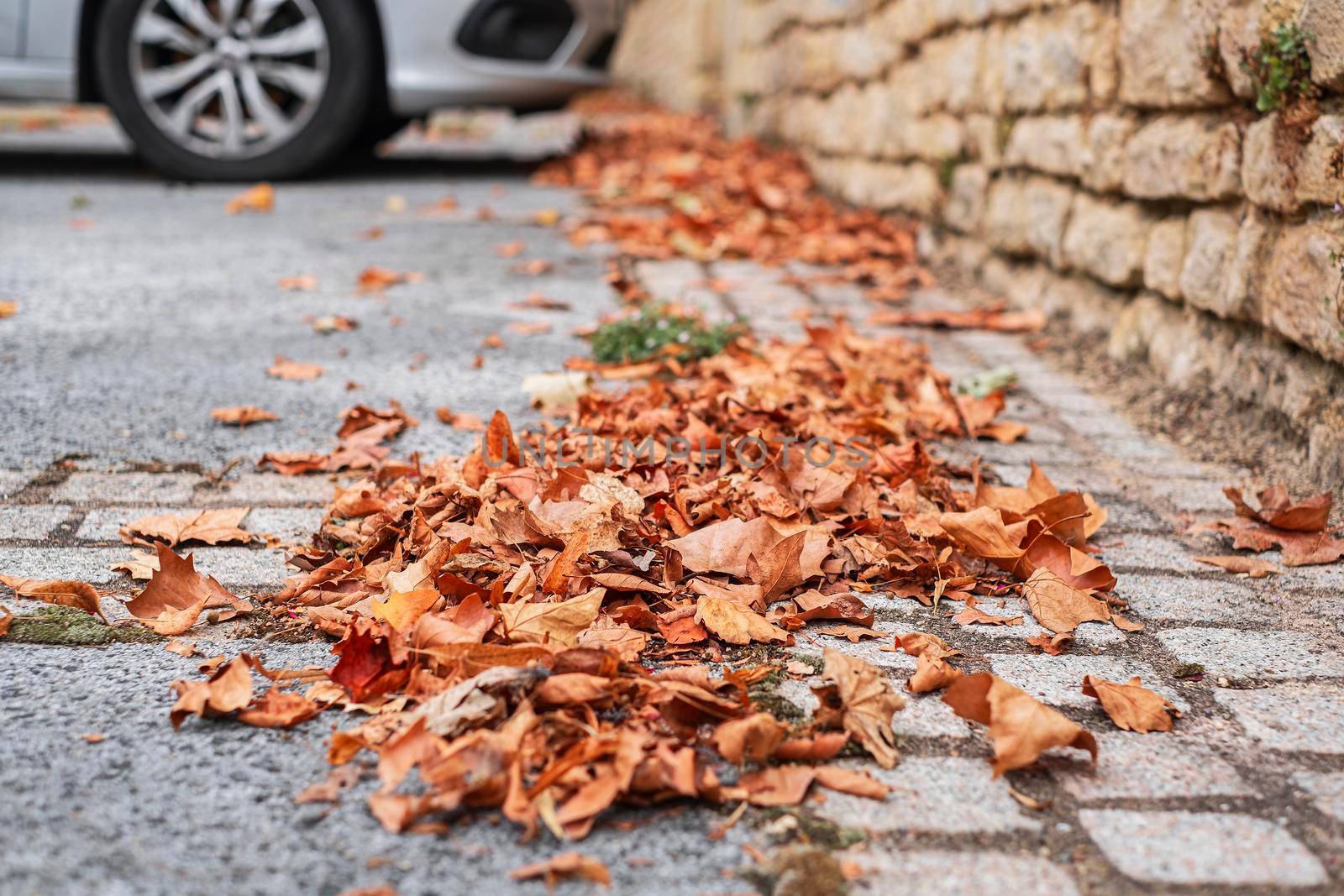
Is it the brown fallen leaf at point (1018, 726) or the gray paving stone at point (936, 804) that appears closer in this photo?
the gray paving stone at point (936, 804)

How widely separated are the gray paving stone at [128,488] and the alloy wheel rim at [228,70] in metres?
3.40

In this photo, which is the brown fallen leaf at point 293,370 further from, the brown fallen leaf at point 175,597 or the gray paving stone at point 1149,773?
the gray paving stone at point 1149,773

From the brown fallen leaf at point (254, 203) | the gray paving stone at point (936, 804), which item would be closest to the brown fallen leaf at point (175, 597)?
the gray paving stone at point (936, 804)

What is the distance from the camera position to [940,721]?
5.28ft

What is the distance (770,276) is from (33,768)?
3.25 metres

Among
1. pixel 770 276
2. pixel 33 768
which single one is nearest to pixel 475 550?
pixel 33 768

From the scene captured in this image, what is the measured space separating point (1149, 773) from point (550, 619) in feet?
2.60

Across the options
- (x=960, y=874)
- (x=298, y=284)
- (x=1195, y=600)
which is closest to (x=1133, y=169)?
(x=1195, y=600)

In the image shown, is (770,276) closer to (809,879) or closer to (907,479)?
(907,479)

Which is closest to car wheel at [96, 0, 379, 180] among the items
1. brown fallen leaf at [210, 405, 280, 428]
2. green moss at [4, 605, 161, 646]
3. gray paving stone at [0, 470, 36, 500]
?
brown fallen leaf at [210, 405, 280, 428]

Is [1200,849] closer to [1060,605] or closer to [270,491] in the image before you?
[1060,605]

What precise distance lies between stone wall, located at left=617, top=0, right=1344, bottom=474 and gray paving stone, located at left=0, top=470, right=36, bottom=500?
245 centimetres

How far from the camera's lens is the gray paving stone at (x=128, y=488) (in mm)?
2283

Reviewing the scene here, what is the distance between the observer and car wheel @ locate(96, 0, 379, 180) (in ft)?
17.2
